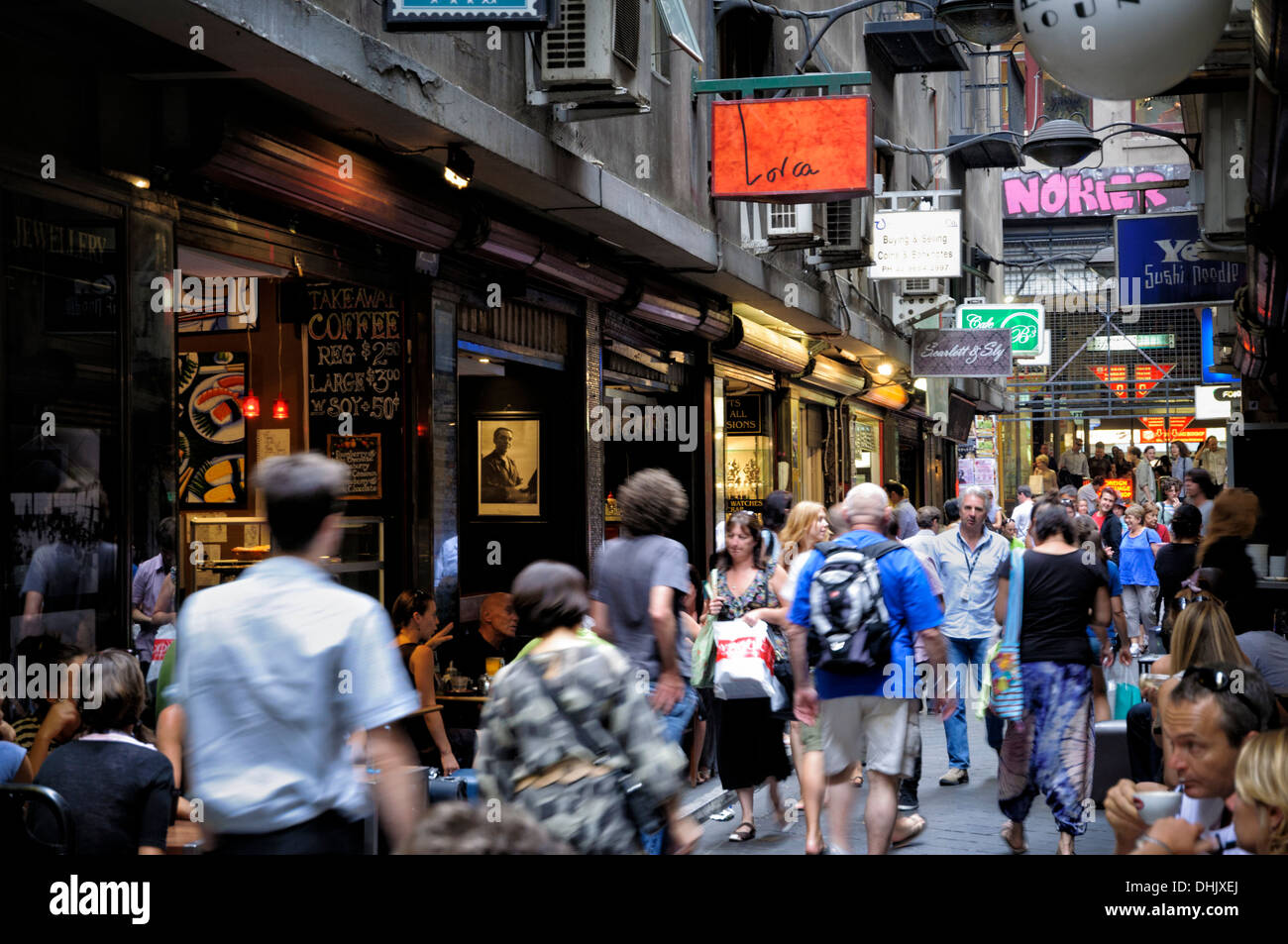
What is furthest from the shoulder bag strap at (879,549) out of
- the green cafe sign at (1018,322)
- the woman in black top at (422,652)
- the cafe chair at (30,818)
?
the green cafe sign at (1018,322)

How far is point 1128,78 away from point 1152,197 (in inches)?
1449

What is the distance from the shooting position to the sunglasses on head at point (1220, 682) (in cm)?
420

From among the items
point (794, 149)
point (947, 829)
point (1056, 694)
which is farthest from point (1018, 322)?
point (1056, 694)

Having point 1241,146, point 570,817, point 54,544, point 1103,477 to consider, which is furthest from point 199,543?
point 1103,477

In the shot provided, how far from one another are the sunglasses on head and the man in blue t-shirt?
2.84m

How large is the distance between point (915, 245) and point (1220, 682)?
50.6 feet

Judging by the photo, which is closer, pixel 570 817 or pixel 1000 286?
pixel 570 817

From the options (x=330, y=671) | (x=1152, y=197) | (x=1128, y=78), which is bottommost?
(x=330, y=671)

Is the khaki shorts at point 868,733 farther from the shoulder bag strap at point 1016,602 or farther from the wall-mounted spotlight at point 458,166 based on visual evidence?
the wall-mounted spotlight at point 458,166

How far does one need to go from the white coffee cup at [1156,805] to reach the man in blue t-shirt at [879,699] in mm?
3169

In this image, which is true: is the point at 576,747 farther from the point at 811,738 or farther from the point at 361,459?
the point at 361,459

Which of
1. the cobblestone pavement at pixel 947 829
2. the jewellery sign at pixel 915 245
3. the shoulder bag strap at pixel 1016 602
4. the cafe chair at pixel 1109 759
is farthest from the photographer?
the jewellery sign at pixel 915 245

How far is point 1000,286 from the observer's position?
128 ft
